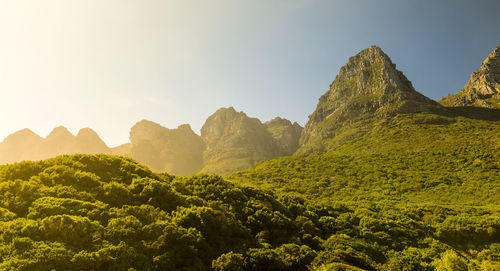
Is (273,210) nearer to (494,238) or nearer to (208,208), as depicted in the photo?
(208,208)

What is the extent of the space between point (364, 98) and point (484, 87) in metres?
74.3

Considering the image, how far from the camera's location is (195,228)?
23.4 m

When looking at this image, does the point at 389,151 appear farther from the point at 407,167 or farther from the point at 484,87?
the point at 484,87

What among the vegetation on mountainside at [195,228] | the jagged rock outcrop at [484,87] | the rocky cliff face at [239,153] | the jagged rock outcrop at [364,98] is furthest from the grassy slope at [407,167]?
the rocky cliff face at [239,153]

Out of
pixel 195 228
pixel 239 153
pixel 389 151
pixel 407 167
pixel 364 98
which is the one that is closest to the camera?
pixel 195 228

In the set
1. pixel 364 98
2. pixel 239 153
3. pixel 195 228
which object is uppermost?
pixel 364 98

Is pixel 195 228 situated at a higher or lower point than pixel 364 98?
lower

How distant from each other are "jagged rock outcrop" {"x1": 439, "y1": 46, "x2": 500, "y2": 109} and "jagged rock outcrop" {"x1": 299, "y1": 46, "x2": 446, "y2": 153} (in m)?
30.5

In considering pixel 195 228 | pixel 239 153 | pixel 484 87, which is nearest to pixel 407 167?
pixel 195 228

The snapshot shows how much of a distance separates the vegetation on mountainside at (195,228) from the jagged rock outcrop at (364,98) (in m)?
85.4

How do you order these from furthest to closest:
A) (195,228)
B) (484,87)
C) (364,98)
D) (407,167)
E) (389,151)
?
(484,87) → (364,98) → (389,151) → (407,167) → (195,228)

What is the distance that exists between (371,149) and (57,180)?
92173 mm

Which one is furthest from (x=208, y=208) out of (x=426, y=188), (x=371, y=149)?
(x=371, y=149)

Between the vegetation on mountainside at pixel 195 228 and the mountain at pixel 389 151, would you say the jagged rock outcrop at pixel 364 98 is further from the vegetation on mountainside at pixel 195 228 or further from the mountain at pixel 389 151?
the vegetation on mountainside at pixel 195 228
